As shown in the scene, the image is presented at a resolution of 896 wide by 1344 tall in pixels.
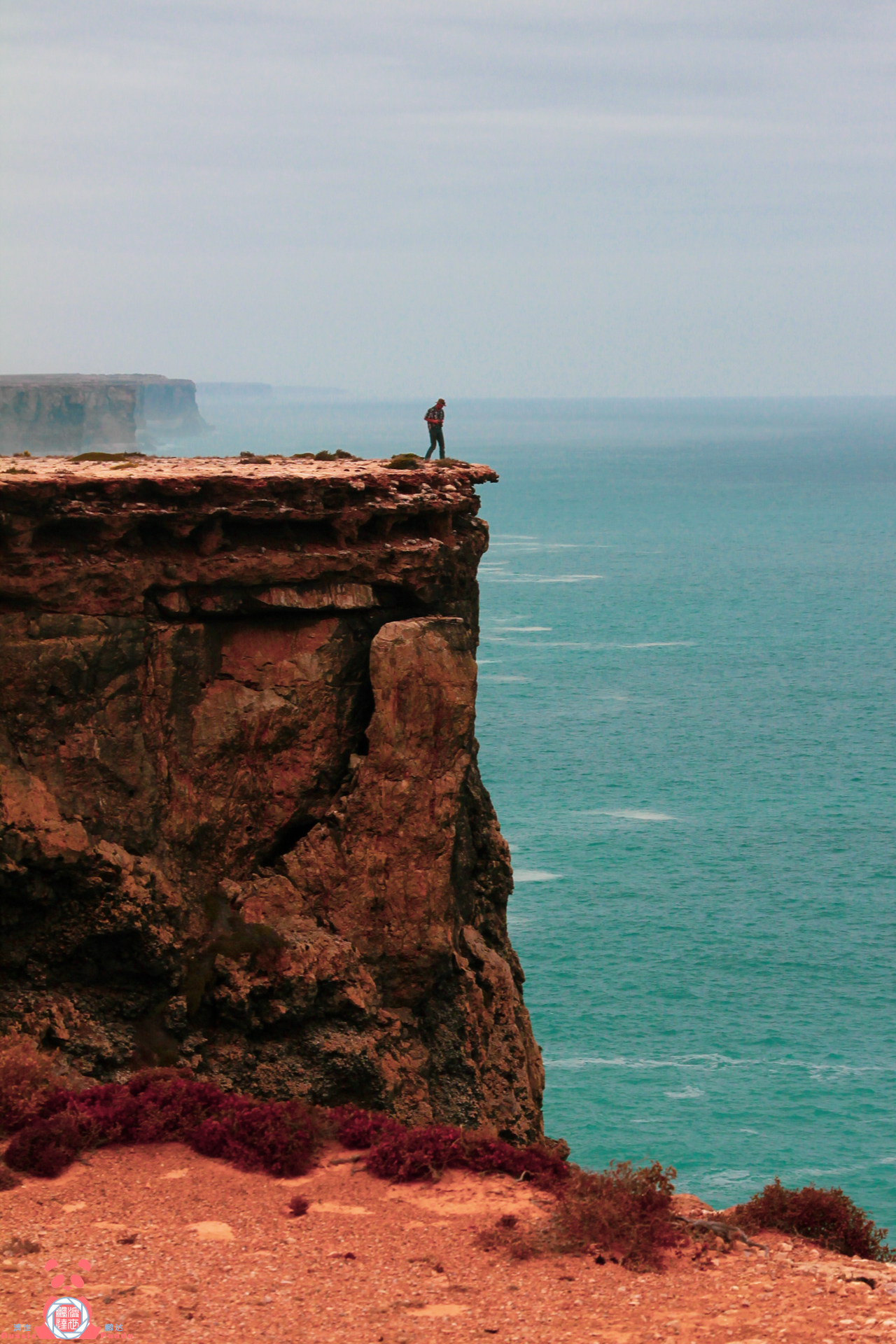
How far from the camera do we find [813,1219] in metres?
22.3

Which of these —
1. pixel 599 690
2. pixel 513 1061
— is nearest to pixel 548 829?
pixel 599 690

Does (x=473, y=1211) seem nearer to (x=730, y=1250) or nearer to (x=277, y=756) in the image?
(x=730, y=1250)

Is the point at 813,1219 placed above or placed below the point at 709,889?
above

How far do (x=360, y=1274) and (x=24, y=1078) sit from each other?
25.4 ft

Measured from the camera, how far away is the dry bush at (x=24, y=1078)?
77.4 feet

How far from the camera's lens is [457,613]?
105 ft

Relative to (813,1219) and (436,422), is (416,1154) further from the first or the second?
(436,422)

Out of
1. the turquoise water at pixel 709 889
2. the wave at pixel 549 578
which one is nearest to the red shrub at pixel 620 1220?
the turquoise water at pixel 709 889

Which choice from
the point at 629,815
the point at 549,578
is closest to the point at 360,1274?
the point at 629,815

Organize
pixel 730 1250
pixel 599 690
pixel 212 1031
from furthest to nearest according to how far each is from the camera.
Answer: pixel 599 690
pixel 212 1031
pixel 730 1250

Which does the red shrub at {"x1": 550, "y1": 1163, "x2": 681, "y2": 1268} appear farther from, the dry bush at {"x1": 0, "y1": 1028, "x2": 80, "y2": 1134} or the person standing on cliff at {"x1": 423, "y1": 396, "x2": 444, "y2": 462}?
the person standing on cliff at {"x1": 423, "y1": 396, "x2": 444, "y2": 462}

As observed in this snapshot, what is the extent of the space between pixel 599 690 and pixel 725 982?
60505 millimetres

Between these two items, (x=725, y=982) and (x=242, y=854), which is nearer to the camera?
Result: (x=242, y=854)

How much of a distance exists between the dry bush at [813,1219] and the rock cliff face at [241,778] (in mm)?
8736
